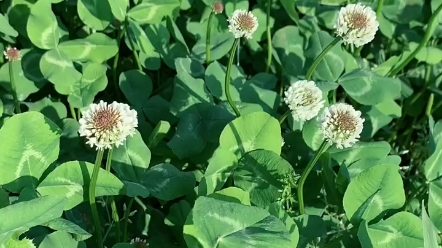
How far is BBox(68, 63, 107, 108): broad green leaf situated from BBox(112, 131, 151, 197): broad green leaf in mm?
247

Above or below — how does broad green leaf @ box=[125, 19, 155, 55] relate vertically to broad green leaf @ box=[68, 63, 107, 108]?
above

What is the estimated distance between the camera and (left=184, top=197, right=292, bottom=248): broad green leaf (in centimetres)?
92

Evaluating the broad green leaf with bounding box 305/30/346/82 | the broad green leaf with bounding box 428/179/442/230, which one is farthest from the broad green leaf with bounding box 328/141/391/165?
the broad green leaf with bounding box 305/30/346/82

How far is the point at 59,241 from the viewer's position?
94 cm

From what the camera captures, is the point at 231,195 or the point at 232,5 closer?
the point at 231,195

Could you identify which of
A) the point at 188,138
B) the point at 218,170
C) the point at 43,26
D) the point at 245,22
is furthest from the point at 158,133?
the point at 43,26

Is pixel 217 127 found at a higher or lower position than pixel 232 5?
lower

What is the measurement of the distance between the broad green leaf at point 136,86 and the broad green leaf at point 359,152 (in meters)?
0.47

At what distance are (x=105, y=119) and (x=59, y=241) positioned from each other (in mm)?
209

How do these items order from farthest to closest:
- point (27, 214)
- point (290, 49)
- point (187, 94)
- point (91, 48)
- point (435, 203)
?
1. point (290, 49)
2. point (91, 48)
3. point (187, 94)
4. point (435, 203)
5. point (27, 214)

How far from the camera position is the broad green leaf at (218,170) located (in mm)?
1111

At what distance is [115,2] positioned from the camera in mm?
1435

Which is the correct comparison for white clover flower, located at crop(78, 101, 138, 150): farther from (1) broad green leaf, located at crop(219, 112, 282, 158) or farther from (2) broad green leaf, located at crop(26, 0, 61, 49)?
(2) broad green leaf, located at crop(26, 0, 61, 49)

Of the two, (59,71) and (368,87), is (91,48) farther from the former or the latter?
(368,87)
